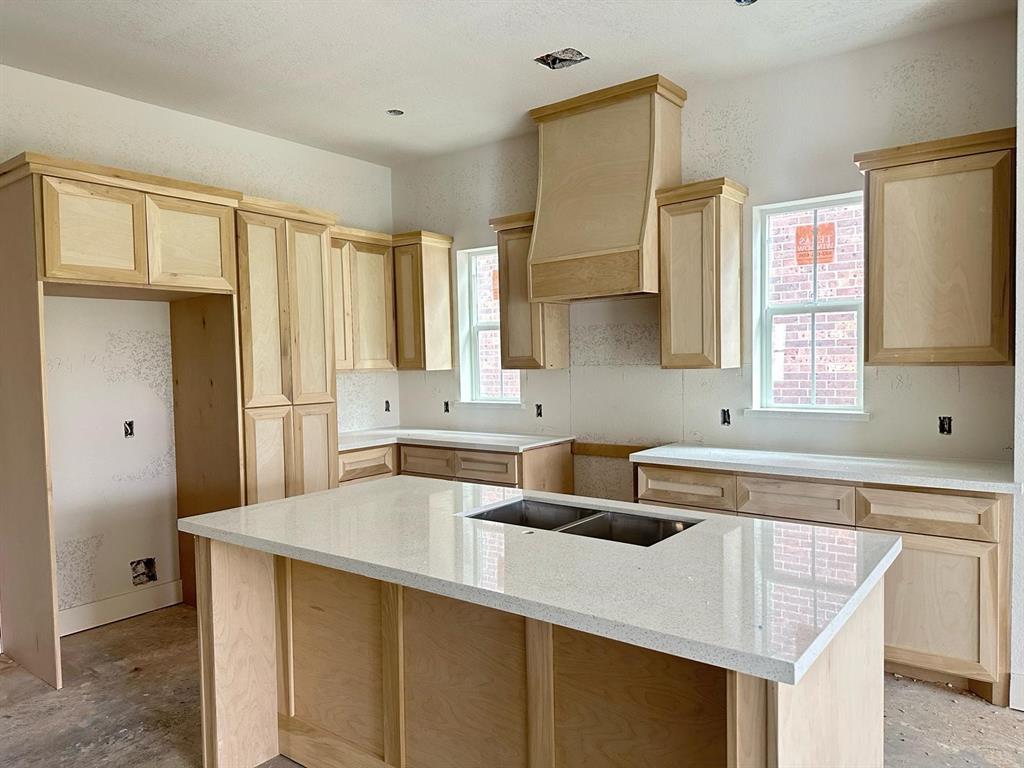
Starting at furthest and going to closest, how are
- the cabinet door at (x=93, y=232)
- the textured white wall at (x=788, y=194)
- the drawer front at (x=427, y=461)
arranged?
the drawer front at (x=427, y=461)
the textured white wall at (x=788, y=194)
the cabinet door at (x=93, y=232)

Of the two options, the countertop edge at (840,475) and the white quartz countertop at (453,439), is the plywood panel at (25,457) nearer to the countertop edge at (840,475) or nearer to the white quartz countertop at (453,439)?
the white quartz countertop at (453,439)

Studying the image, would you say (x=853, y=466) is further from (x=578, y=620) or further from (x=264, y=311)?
(x=264, y=311)

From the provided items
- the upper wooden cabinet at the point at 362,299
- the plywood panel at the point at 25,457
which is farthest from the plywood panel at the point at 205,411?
the upper wooden cabinet at the point at 362,299

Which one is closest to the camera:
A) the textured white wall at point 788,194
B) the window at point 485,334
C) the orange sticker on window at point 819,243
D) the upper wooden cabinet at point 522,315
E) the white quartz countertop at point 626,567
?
the white quartz countertop at point 626,567

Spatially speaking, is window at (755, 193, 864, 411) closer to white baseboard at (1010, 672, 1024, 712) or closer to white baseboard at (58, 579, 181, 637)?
white baseboard at (1010, 672, 1024, 712)

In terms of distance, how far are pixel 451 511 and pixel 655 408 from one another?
7.22 ft

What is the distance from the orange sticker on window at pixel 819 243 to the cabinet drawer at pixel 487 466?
6.57 ft

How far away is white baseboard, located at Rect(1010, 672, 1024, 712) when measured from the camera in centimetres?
283

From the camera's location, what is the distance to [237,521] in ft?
7.83

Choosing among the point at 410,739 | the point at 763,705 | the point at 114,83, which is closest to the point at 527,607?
the point at 763,705

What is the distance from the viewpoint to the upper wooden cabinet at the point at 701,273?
12.2 feet

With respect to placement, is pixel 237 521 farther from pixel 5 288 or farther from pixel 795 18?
pixel 795 18

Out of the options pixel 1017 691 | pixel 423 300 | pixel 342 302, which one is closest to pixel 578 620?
pixel 1017 691

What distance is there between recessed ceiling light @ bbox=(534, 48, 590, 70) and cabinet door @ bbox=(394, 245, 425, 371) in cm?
181
